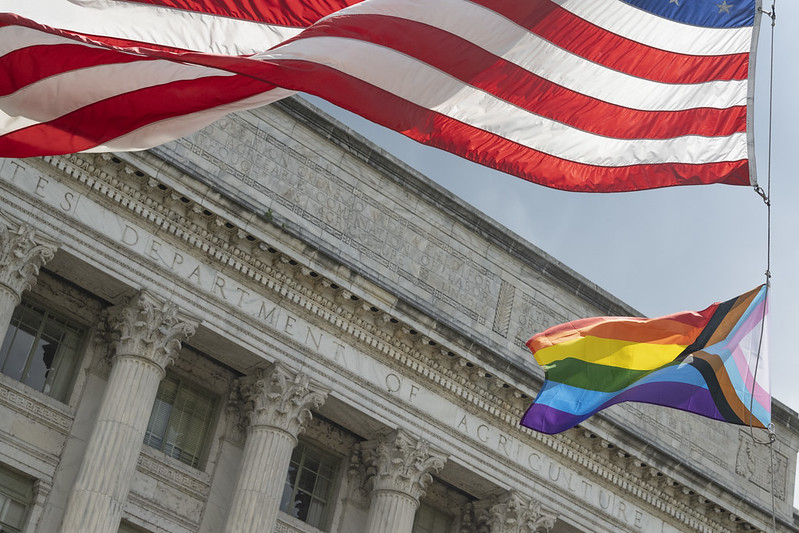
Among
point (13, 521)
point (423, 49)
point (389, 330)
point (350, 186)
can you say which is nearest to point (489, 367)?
point (389, 330)

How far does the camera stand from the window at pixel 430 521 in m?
30.0

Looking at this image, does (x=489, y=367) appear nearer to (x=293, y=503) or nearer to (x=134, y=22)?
(x=293, y=503)

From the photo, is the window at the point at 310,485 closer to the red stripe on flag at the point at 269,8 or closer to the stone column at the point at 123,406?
the stone column at the point at 123,406

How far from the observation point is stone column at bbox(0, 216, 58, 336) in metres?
23.9

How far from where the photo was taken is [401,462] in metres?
28.0

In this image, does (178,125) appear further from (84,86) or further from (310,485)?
(310,485)

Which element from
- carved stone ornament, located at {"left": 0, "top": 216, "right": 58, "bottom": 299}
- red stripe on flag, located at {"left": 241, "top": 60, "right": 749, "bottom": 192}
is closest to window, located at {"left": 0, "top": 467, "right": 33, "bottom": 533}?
carved stone ornament, located at {"left": 0, "top": 216, "right": 58, "bottom": 299}

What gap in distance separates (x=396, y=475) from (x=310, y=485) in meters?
1.95

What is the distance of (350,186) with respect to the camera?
29.8 metres

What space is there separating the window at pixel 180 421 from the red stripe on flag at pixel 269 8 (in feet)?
41.9

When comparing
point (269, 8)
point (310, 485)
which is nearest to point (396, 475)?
point (310, 485)

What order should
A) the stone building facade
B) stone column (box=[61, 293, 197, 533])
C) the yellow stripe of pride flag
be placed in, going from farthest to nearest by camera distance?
1. the stone building facade
2. stone column (box=[61, 293, 197, 533])
3. the yellow stripe of pride flag

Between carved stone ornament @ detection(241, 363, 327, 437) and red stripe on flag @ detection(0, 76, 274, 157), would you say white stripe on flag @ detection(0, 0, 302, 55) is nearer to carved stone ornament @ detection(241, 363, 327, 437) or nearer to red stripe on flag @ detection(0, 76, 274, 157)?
red stripe on flag @ detection(0, 76, 274, 157)

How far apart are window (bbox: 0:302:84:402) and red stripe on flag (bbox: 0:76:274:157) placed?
10434mm
